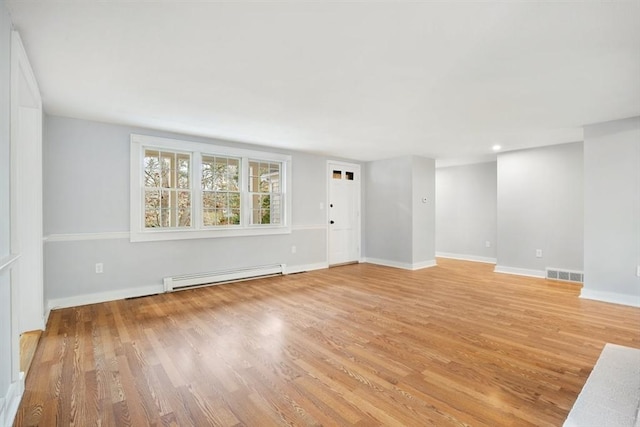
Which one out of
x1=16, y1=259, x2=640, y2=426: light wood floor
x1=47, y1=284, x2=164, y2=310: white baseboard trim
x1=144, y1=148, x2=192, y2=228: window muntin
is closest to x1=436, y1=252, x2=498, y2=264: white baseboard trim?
x1=16, y1=259, x2=640, y2=426: light wood floor

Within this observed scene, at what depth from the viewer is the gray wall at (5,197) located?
1675 mm

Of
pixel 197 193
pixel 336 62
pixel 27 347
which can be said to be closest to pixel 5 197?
pixel 27 347

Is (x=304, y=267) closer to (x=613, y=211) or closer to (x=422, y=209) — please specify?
(x=422, y=209)

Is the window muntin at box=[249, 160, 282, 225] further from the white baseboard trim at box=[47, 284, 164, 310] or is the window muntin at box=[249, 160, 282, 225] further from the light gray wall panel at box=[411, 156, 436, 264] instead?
the light gray wall panel at box=[411, 156, 436, 264]

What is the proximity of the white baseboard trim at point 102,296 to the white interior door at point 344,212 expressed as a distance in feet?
11.4

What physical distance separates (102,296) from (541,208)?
707 centimetres

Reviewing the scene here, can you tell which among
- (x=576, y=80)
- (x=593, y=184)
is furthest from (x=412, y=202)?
(x=576, y=80)

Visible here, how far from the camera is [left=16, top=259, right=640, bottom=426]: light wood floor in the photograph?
5.89ft

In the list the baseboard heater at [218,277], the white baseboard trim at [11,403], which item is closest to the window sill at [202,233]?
the baseboard heater at [218,277]

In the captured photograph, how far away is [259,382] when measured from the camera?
82.7 inches

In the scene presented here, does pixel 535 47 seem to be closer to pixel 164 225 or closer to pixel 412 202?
pixel 412 202

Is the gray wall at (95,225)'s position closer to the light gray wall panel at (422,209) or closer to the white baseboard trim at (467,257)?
the light gray wall panel at (422,209)

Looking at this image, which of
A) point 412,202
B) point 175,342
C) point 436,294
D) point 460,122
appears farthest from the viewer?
point 412,202

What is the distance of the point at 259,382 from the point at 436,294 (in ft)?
10.1
